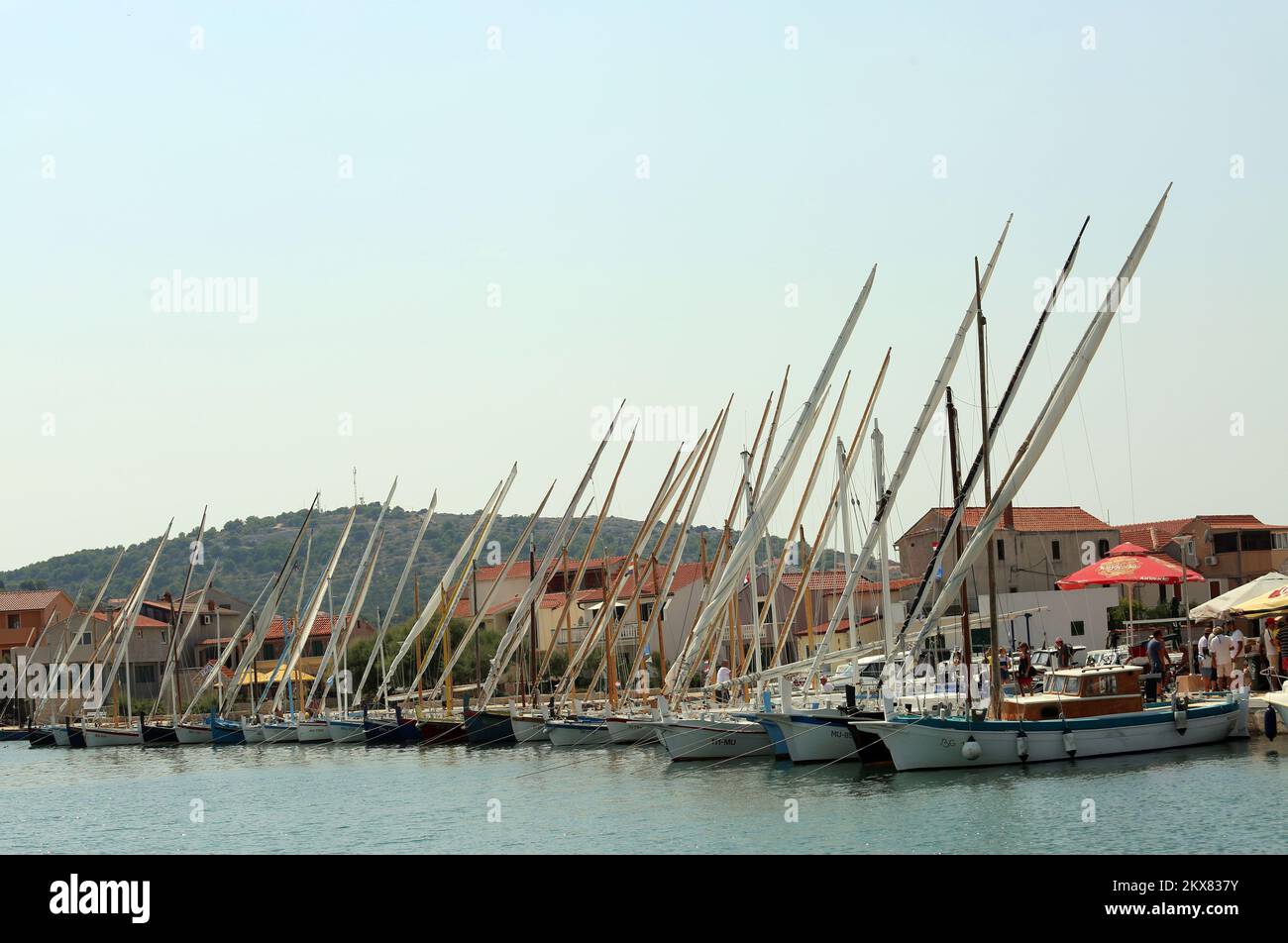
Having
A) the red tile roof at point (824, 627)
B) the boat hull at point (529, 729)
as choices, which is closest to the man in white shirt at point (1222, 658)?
the boat hull at point (529, 729)

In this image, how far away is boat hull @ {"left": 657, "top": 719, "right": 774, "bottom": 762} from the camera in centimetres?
4531

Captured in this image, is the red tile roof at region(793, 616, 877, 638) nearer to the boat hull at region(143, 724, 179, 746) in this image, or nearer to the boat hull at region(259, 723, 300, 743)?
the boat hull at region(259, 723, 300, 743)

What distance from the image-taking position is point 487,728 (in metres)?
62.5

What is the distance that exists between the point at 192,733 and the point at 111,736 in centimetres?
872

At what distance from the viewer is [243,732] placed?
259 ft

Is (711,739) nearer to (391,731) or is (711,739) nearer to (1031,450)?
(1031,450)

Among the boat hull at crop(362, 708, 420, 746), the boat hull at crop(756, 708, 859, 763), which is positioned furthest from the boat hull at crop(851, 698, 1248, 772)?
the boat hull at crop(362, 708, 420, 746)

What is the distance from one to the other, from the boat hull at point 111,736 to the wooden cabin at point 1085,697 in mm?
64171

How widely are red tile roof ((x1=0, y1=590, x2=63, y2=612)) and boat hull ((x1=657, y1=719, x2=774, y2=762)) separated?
9441cm
